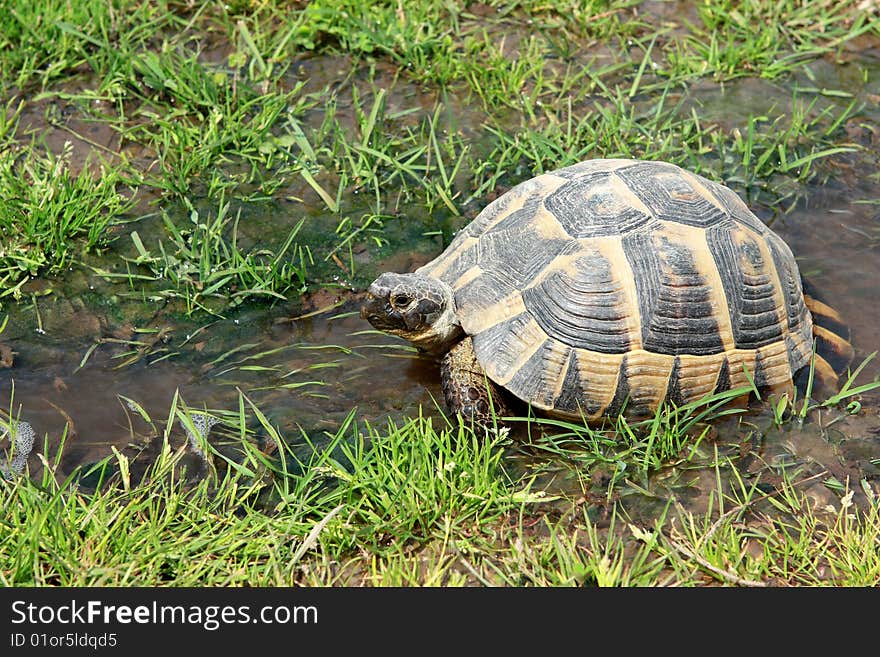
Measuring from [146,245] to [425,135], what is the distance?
81.5 inches

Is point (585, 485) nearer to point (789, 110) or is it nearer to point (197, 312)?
point (197, 312)

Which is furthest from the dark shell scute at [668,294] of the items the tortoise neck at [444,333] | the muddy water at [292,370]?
the tortoise neck at [444,333]

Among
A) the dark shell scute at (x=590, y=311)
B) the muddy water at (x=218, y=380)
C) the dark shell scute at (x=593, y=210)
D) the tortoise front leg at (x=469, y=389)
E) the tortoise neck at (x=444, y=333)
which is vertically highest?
the dark shell scute at (x=593, y=210)

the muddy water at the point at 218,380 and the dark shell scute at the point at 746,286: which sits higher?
the dark shell scute at the point at 746,286

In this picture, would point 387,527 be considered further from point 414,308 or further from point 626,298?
point 626,298

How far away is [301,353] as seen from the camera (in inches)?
204

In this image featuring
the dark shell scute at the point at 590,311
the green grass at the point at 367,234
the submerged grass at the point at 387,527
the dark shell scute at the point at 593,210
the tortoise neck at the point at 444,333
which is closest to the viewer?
the submerged grass at the point at 387,527

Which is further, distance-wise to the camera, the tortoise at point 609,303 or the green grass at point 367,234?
the tortoise at point 609,303

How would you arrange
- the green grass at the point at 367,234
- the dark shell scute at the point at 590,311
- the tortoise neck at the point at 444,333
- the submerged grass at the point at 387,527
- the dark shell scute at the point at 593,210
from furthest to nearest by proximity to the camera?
the tortoise neck at the point at 444,333 < the dark shell scute at the point at 593,210 < the dark shell scute at the point at 590,311 < the green grass at the point at 367,234 < the submerged grass at the point at 387,527

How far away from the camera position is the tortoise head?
4.67 metres

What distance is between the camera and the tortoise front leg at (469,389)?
15.0ft

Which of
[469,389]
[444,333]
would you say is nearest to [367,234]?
[444,333]

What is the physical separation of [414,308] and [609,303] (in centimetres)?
95

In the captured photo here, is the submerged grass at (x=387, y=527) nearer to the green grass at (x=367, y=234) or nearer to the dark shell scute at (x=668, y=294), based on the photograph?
the green grass at (x=367, y=234)
